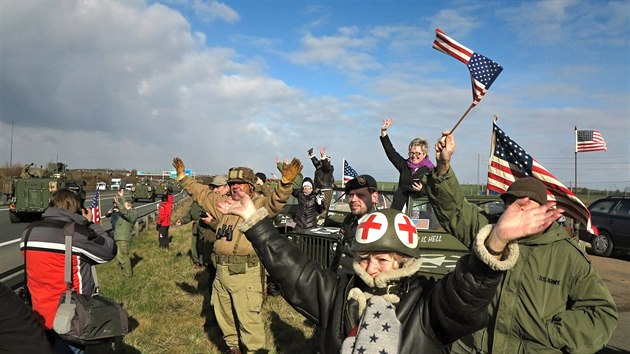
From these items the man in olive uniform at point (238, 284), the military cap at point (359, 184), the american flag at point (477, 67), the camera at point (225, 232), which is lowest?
the man in olive uniform at point (238, 284)

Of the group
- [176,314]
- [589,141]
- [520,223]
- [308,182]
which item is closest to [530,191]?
[520,223]

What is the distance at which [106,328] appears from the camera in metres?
3.68

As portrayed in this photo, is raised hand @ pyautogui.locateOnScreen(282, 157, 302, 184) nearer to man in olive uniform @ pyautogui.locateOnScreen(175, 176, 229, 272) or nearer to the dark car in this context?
man in olive uniform @ pyautogui.locateOnScreen(175, 176, 229, 272)

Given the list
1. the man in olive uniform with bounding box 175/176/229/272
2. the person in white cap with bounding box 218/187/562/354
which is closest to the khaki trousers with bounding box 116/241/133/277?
the man in olive uniform with bounding box 175/176/229/272

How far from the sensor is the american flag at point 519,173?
3662mm

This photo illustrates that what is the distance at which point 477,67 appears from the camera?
503cm

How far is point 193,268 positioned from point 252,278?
6.47 m

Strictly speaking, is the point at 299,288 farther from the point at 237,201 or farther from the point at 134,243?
the point at 134,243

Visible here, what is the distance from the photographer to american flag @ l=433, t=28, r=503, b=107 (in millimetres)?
4852

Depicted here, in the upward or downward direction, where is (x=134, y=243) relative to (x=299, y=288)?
downward

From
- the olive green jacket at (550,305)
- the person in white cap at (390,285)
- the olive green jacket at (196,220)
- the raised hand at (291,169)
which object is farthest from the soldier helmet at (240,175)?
the olive green jacket at (196,220)

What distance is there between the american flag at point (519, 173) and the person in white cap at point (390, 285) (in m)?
2.17

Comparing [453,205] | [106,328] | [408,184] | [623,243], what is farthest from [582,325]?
[623,243]

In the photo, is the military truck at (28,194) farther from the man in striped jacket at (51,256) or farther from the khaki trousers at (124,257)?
the man in striped jacket at (51,256)
